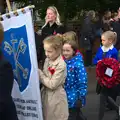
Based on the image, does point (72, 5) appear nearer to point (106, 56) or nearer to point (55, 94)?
point (106, 56)

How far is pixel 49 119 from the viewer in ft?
14.9

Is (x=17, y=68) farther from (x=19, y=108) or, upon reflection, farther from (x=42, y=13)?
(x=42, y=13)

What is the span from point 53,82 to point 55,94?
18 cm

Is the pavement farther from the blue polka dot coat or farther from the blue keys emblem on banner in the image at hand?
the blue keys emblem on banner

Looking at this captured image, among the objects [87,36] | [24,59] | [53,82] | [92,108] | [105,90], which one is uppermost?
[24,59]

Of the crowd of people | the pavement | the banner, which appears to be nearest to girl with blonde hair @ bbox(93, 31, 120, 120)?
the crowd of people

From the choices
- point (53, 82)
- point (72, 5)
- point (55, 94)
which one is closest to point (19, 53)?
point (53, 82)

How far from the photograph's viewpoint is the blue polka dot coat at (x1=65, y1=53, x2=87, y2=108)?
5086 mm

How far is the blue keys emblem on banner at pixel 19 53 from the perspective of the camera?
4.24 meters

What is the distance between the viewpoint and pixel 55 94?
455cm

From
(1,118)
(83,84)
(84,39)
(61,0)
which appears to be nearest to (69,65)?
(83,84)

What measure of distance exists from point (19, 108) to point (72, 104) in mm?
916

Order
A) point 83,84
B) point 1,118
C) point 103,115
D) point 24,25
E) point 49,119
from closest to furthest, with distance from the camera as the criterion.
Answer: point 1,118 < point 24,25 < point 49,119 < point 83,84 < point 103,115

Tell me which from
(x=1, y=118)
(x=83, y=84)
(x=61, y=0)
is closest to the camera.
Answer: (x=1, y=118)
